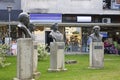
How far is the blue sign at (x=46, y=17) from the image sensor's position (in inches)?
2077

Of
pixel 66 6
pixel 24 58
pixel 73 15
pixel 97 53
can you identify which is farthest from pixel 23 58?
pixel 73 15

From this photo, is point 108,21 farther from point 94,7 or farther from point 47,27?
point 47,27

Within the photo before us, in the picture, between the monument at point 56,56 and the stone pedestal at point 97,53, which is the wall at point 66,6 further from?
the monument at point 56,56

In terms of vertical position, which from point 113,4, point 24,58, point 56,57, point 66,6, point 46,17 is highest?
point 113,4

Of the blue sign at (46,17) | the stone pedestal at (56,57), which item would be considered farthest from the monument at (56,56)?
the blue sign at (46,17)

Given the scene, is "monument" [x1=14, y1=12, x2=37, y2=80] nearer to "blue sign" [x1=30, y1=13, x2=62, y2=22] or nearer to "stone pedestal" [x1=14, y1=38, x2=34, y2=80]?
"stone pedestal" [x1=14, y1=38, x2=34, y2=80]

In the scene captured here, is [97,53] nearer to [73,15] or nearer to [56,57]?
[56,57]

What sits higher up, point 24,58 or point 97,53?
point 24,58

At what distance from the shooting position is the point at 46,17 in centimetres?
5297

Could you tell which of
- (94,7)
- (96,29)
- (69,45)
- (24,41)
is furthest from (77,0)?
(24,41)

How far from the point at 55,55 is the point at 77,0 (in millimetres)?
30351

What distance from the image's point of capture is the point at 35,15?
53.1m

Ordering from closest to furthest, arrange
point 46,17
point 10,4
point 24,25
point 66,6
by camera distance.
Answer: point 24,25 < point 46,17 < point 10,4 < point 66,6

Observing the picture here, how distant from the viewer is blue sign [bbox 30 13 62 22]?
52.8 meters
